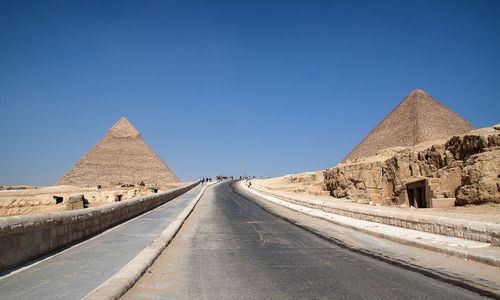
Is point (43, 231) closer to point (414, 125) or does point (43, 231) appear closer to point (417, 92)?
point (414, 125)

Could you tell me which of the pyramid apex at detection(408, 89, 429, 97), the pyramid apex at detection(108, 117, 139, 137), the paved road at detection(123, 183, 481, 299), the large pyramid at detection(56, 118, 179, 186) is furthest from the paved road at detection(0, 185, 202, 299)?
the pyramid apex at detection(108, 117, 139, 137)

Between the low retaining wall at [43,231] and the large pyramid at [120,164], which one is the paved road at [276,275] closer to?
the low retaining wall at [43,231]

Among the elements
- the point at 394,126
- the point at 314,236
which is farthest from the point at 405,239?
the point at 394,126

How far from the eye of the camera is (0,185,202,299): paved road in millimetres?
4512

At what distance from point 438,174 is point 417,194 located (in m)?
1.86

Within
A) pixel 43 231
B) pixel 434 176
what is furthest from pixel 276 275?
pixel 434 176

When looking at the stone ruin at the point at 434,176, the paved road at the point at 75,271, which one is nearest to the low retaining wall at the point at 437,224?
the stone ruin at the point at 434,176

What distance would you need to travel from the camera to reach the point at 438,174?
67.1 feet

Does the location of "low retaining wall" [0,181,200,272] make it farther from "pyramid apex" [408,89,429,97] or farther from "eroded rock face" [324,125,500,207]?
"pyramid apex" [408,89,429,97]

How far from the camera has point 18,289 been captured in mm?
4574

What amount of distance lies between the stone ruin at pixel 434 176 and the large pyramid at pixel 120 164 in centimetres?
12062

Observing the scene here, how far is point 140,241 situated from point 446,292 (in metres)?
6.80

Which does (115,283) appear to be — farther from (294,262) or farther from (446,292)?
(446,292)

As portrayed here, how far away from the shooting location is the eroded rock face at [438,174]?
49.1ft
